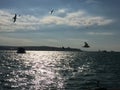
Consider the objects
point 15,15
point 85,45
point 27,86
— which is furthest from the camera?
point 27,86

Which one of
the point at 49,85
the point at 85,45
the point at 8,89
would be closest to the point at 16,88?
the point at 8,89

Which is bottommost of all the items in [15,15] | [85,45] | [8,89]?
[8,89]

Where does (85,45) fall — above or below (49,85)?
above

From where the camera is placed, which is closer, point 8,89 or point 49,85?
point 8,89

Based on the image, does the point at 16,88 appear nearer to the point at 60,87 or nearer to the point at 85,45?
the point at 60,87

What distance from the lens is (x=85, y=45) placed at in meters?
32.4

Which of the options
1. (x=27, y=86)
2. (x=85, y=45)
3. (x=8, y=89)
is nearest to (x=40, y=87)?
(x=27, y=86)

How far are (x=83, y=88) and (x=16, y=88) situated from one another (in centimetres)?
1277

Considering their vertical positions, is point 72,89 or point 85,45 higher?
point 85,45

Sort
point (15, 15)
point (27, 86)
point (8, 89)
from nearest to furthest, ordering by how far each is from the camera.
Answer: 1. point (15, 15)
2. point (8, 89)
3. point (27, 86)

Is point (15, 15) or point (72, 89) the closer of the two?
point (15, 15)

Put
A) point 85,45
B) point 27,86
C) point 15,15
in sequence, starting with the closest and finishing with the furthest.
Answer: point 15,15
point 85,45
point 27,86

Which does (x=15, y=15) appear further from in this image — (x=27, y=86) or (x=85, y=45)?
(x=27, y=86)

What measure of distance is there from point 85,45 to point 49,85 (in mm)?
29390
